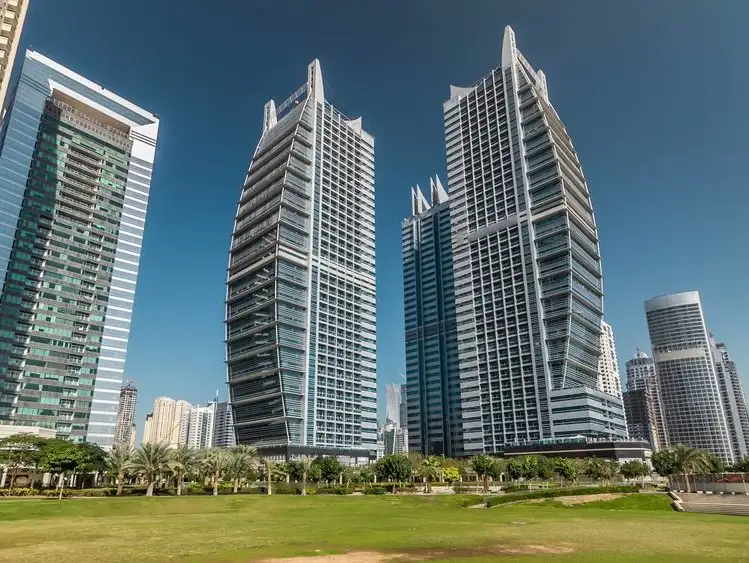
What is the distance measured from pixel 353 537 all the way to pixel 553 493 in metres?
50.6

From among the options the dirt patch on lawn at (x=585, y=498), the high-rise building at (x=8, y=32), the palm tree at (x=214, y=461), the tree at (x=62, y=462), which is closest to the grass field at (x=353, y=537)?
the dirt patch on lawn at (x=585, y=498)

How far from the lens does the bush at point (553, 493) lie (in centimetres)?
6643

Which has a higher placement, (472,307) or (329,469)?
(472,307)

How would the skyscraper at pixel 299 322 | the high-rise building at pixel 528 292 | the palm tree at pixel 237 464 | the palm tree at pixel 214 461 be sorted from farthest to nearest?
the skyscraper at pixel 299 322 < the high-rise building at pixel 528 292 < the palm tree at pixel 237 464 < the palm tree at pixel 214 461

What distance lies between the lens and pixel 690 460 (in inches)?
3452

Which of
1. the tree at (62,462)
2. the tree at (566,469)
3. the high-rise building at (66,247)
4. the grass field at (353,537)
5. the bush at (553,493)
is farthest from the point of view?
the high-rise building at (66,247)

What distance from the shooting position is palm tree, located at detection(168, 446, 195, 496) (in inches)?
3223

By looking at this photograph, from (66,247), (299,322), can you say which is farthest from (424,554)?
(66,247)

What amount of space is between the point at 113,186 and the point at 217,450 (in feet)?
345

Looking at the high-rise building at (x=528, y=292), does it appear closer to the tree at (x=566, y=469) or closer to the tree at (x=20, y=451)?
the tree at (x=566, y=469)

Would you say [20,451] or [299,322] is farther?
[299,322]

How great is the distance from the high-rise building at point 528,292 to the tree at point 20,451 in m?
126

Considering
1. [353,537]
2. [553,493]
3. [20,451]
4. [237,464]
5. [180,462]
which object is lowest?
[553,493]

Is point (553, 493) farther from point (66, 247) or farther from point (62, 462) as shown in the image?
point (66, 247)
